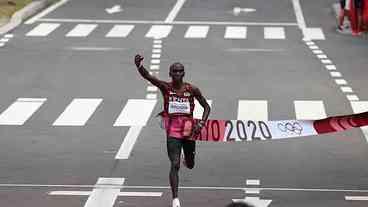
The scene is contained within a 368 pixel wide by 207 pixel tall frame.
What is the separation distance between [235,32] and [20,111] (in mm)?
16451

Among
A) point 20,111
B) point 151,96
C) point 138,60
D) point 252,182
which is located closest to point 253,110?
point 151,96

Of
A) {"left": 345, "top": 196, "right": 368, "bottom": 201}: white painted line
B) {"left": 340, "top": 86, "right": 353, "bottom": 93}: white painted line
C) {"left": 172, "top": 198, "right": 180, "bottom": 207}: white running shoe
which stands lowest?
{"left": 340, "top": 86, "right": 353, "bottom": 93}: white painted line

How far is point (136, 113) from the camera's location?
78.2ft

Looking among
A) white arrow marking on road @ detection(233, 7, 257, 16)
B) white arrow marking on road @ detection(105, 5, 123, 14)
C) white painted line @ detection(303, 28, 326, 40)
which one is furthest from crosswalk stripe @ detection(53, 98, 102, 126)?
white arrow marking on road @ detection(233, 7, 257, 16)

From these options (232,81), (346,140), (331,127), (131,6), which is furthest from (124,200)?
(131,6)

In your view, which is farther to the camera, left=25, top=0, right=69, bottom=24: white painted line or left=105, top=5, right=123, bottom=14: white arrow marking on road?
left=105, top=5, right=123, bottom=14: white arrow marking on road

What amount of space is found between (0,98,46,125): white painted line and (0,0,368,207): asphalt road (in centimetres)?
11

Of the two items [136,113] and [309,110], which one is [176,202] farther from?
[309,110]

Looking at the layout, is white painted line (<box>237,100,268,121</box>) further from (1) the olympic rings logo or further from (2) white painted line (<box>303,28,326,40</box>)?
(2) white painted line (<box>303,28,326,40</box>)

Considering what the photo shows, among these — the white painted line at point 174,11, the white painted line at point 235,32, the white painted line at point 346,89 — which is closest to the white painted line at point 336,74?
the white painted line at point 346,89

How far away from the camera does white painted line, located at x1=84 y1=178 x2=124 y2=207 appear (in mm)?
15930

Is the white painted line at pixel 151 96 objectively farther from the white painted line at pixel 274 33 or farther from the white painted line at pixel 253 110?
the white painted line at pixel 274 33

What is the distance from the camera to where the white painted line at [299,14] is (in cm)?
4241

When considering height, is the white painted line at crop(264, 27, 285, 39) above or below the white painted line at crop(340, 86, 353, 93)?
below
